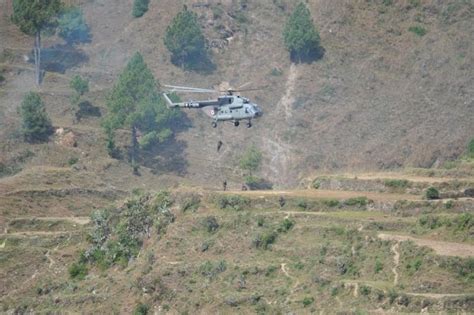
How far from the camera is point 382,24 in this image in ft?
461

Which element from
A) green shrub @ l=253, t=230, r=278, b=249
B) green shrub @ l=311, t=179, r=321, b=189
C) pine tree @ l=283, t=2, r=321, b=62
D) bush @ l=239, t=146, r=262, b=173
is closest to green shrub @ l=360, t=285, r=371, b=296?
green shrub @ l=253, t=230, r=278, b=249

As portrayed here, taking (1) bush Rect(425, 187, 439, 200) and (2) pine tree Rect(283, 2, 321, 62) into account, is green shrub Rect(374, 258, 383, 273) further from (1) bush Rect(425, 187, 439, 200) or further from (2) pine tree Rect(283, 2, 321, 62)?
(2) pine tree Rect(283, 2, 321, 62)

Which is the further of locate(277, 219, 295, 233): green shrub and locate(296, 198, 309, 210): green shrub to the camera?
locate(296, 198, 309, 210): green shrub

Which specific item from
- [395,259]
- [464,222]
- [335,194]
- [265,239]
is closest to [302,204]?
[335,194]

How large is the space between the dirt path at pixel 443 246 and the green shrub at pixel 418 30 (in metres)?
52.2

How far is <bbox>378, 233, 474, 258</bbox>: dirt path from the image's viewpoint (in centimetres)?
8381

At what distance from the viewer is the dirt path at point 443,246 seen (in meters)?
83.8

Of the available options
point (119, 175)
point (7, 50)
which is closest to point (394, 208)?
point (119, 175)

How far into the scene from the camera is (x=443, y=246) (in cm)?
8544

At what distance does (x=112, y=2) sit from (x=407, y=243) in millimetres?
70660

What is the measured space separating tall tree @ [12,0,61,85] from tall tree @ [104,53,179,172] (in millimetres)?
11457

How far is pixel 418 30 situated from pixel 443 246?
55.5m

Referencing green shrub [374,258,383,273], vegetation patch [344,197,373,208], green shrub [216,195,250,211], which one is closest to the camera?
green shrub [374,258,383,273]

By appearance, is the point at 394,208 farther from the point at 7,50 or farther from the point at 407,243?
the point at 7,50
